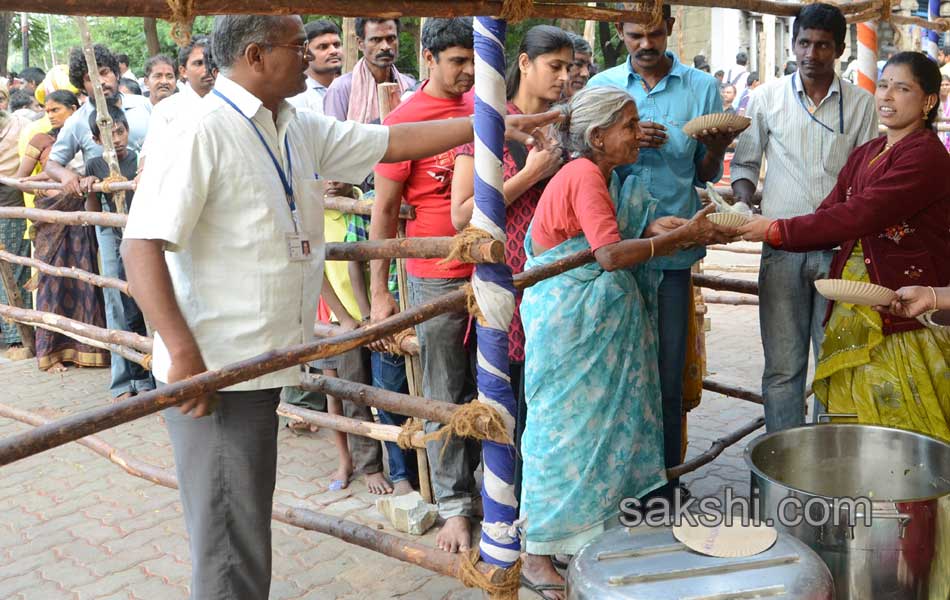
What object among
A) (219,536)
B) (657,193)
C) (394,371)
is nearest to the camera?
(219,536)

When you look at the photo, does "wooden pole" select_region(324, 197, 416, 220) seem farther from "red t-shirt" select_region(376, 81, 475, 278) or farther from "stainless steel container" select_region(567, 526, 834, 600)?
"stainless steel container" select_region(567, 526, 834, 600)

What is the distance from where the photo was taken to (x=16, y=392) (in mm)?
6254

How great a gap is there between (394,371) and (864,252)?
2.07m

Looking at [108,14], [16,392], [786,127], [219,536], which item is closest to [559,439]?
[219,536]

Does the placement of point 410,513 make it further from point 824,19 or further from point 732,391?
point 824,19

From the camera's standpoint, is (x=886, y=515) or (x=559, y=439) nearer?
(x=886, y=515)

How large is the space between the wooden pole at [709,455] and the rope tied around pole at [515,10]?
6.63ft

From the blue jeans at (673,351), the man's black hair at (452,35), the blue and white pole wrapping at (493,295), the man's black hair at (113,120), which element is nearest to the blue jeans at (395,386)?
the blue jeans at (673,351)

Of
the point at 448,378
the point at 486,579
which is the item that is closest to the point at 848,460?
the point at 486,579

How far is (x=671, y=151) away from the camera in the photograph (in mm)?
3502

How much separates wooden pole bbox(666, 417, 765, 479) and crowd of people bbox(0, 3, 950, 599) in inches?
5.6

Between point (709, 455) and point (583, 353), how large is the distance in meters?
1.14

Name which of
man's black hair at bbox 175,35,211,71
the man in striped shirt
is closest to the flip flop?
the man in striped shirt

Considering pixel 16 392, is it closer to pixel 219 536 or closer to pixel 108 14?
pixel 219 536
